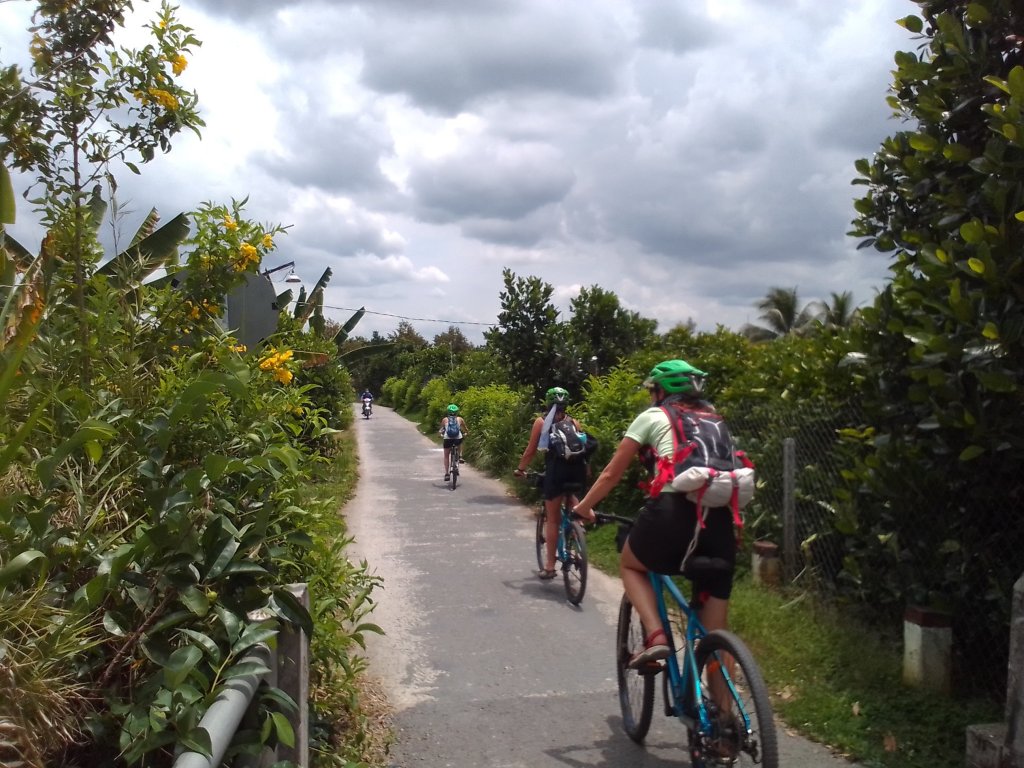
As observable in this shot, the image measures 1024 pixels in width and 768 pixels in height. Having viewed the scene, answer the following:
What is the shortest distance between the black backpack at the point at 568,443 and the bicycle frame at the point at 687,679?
11.8ft

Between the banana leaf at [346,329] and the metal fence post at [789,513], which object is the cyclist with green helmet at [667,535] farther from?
the banana leaf at [346,329]

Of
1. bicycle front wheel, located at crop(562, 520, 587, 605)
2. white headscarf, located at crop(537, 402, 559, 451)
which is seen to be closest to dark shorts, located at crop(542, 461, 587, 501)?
white headscarf, located at crop(537, 402, 559, 451)

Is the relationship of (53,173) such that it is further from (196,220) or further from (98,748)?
(98,748)

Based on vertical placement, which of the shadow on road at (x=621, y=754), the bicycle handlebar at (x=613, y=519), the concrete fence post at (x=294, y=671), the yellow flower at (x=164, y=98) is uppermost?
the yellow flower at (x=164, y=98)

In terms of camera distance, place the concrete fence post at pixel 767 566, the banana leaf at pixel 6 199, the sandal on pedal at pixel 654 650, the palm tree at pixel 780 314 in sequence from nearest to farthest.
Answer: the banana leaf at pixel 6 199 → the sandal on pedal at pixel 654 650 → the concrete fence post at pixel 767 566 → the palm tree at pixel 780 314

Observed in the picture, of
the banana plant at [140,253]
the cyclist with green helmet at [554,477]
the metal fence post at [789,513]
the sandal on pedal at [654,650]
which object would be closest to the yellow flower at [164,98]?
the banana plant at [140,253]

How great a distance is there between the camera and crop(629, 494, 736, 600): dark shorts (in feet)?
13.2

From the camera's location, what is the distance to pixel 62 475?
2.69m

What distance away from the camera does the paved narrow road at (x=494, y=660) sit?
15.0ft

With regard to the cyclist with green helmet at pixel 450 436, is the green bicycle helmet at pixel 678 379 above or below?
above

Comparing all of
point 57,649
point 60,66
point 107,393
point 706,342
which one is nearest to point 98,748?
point 57,649

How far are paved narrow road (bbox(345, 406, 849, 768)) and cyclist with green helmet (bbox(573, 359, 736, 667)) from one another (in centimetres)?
89

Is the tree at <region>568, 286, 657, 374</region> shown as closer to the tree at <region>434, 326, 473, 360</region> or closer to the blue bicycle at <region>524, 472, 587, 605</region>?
the blue bicycle at <region>524, 472, 587, 605</region>

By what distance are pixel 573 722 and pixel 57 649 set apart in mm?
3476
